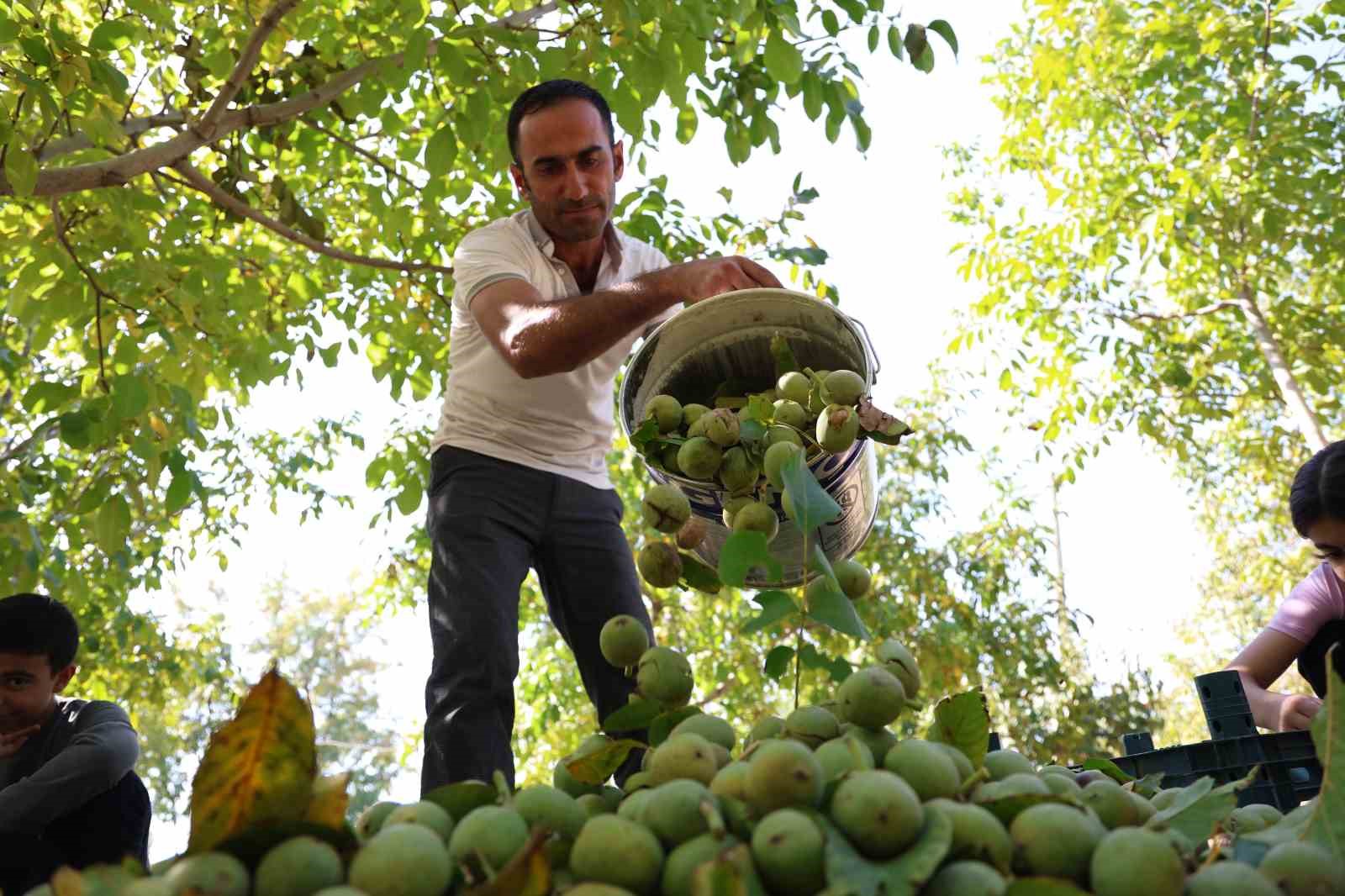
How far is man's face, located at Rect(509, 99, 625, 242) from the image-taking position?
2.34 metres

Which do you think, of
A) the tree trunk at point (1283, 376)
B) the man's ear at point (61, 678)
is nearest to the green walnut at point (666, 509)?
the man's ear at point (61, 678)

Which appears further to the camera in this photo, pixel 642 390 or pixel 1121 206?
pixel 1121 206

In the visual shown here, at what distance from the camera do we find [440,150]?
10.8 ft

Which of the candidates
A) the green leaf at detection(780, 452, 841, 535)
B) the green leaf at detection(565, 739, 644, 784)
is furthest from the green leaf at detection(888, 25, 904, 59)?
the green leaf at detection(565, 739, 644, 784)

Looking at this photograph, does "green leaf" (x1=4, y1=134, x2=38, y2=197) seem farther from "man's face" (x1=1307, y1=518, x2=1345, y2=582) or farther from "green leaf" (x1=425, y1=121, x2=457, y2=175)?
"man's face" (x1=1307, y1=518, x2=1345, y2=582)

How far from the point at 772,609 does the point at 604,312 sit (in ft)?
3.20

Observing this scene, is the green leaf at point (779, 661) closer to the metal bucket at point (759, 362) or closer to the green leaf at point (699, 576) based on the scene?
the green leaf at point (699, 576)

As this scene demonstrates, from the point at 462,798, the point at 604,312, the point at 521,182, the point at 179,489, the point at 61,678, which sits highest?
the point at 521,182

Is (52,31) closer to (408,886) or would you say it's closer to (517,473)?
(517,473)

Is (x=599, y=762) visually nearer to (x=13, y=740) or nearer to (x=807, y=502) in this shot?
(x=807, y=502)

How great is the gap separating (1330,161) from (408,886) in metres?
7.15

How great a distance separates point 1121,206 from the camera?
22.9 feet

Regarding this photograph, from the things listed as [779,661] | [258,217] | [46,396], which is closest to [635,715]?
[779,661]

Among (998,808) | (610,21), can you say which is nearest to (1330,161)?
(610,21)
